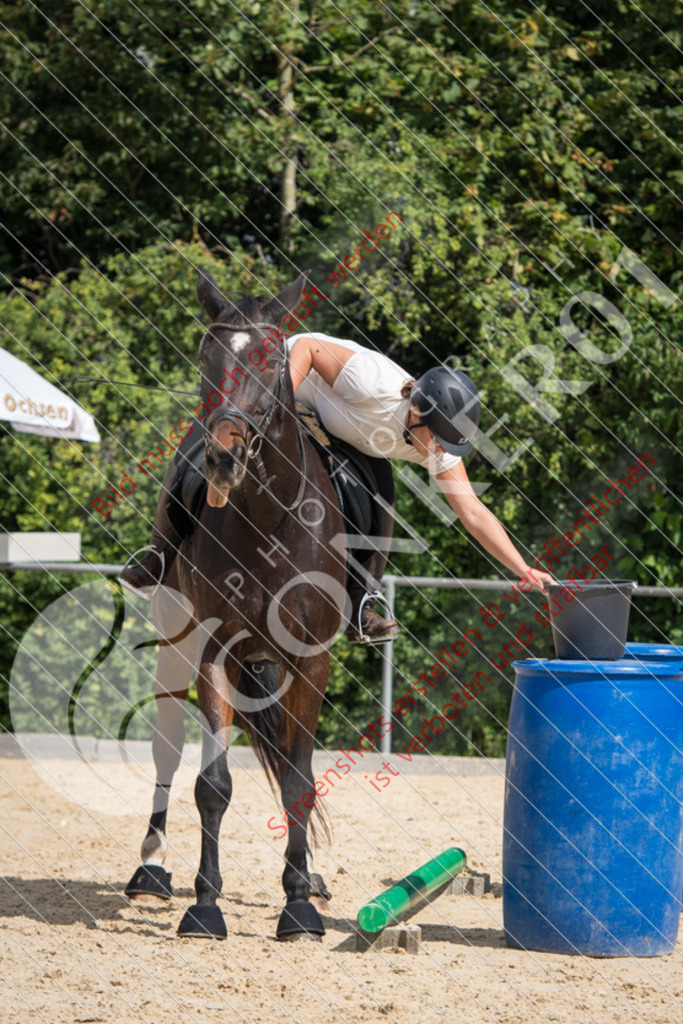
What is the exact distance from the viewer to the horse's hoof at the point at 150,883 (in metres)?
4.84

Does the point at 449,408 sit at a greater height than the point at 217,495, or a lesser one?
greater

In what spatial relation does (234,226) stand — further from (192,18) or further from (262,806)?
(262,806)

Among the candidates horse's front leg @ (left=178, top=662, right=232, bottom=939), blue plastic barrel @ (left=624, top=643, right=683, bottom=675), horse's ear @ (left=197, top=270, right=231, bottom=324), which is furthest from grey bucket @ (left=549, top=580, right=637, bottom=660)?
horse's ear @ (left=197, top=270, right=231, bottom=324)

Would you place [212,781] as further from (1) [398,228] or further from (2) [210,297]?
(1) [398,228]

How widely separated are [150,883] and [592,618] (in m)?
2.40

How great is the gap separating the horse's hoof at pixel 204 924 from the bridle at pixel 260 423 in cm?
158

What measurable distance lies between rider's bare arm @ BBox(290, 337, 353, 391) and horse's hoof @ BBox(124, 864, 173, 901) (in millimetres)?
2392

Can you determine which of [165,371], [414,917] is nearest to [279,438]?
[414,917]

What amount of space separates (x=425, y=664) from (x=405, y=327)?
2822 millimetres

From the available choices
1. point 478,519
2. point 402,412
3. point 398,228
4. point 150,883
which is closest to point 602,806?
point 478,519

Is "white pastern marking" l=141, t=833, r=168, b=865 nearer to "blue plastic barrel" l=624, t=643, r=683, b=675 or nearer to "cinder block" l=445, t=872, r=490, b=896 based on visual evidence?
"cinder block" l=445, t=872, r=490, b=896

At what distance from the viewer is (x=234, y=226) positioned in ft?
37.2

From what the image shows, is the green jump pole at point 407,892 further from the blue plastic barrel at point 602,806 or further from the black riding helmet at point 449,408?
the black riding helmet at point 449,408

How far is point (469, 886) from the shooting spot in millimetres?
4953
